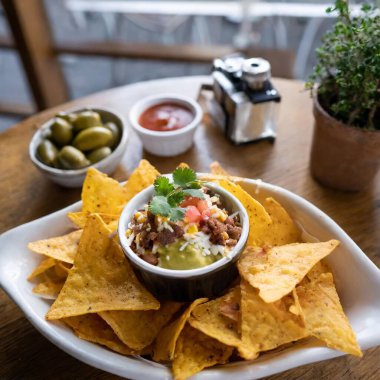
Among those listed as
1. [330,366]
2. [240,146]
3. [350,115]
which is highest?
[350,115]

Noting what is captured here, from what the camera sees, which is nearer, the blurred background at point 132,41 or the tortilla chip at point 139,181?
the tortilla chip at point 139,181

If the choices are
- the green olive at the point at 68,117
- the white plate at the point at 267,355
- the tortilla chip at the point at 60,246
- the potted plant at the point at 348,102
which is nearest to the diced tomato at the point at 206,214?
the white plate at the point at 267,355

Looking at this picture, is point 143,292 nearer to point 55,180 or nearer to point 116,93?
point 55,180

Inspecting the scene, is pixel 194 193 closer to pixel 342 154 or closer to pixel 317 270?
pixel 317 270

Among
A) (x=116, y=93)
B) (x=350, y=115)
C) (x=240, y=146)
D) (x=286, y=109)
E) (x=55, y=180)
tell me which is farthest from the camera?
(x=116, y=93)

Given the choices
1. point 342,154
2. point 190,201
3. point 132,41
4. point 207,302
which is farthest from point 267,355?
point 132,41

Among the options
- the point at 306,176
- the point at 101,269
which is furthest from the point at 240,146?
the point at 101,269

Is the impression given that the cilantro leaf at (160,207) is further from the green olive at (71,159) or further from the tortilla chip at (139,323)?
the green olive at (71,159)
